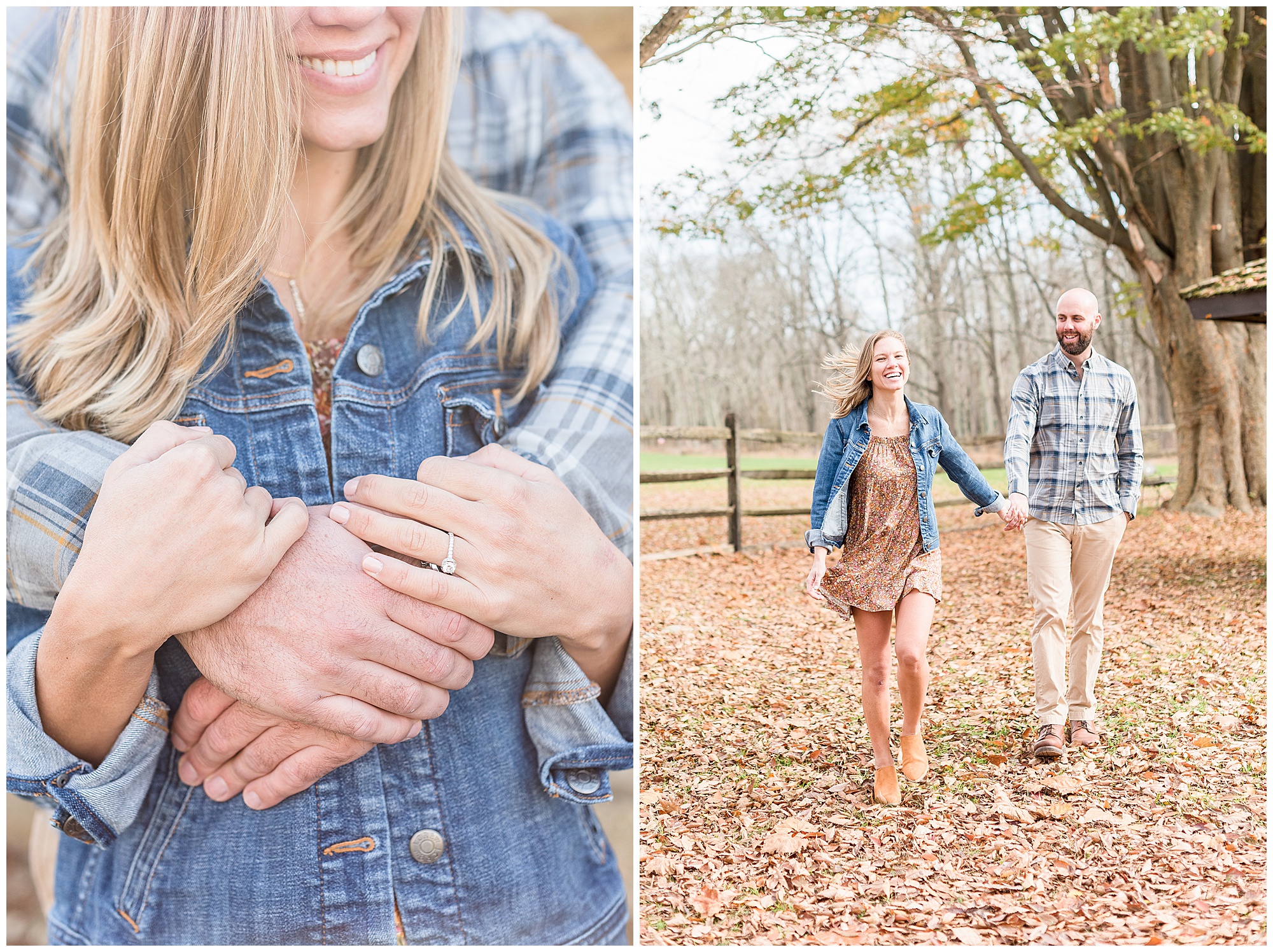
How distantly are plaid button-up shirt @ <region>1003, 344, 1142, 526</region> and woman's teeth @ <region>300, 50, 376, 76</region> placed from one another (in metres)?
1.84

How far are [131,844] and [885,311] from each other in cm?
279

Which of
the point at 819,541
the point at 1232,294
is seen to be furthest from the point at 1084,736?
the point at 1232,294

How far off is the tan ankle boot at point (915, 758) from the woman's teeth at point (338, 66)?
7.19ft

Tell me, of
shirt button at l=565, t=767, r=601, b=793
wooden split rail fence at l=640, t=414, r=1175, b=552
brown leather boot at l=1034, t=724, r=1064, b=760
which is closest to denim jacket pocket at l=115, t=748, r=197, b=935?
shirt button at l=565, t=767, r=601, b=793

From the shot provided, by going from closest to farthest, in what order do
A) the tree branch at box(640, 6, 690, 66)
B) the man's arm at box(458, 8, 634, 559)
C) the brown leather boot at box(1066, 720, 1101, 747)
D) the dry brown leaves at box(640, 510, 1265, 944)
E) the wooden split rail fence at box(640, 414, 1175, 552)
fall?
the dry brown leaves at box(640, 510, 1265, 944)
the man's arm at box(458, 8, 634, 559)
the brown leather boot at box(1066, 720, 1101, 747)
the tree branch at box(640, 6, 690, 66)
the wooden split rail fence at box(640, 414, 1175, 552)

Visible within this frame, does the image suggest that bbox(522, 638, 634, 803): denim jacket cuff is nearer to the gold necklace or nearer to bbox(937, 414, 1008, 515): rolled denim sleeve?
the gold necklace

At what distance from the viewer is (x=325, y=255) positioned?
88.3 inches

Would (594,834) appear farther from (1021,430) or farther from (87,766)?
(1021,430)

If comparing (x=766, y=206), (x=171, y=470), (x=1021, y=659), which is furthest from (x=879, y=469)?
(x=171, y=470)

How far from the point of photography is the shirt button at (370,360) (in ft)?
7.12

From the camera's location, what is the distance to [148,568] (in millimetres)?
1930

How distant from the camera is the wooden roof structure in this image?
2.83 meters

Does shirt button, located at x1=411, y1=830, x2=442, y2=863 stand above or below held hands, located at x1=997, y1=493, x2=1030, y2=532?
below

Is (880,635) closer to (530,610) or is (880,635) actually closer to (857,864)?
(857,864)
